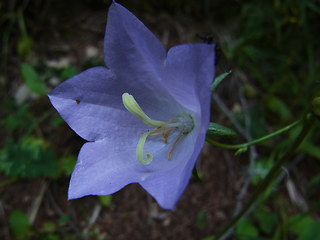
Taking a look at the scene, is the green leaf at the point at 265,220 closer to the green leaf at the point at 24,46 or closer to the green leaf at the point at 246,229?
the green leaf at the point at 246,229

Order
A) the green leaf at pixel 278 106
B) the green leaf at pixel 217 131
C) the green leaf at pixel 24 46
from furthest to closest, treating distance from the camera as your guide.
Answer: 1. the green leaf at pixel 24 46
2. the green leaf at pixel 278 106
3. the green leaf at pixel 217 131

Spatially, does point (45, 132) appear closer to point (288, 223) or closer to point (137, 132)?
point (137, 132)

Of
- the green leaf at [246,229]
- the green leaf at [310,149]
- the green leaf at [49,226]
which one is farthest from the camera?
the green leaf at [310,149]

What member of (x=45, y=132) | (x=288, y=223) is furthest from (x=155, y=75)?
(x=45, y=132)

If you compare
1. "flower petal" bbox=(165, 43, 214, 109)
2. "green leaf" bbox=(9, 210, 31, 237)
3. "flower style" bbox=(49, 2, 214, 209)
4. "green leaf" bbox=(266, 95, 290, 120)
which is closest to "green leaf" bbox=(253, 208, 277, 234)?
"green leaf" bbox=(266, 95, 290, 120)

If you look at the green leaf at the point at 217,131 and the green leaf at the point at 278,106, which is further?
the green leaf at the point at 278,106

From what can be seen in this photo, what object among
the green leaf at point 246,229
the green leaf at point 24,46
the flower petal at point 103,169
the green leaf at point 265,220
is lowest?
the green leaf at point 265,220

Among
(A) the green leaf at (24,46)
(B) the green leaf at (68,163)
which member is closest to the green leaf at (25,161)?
(B) the green leaf at (68,163)

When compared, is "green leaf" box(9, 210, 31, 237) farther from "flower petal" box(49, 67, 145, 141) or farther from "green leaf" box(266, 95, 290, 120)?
"green leaf" box(266, 95, 290, 120)
